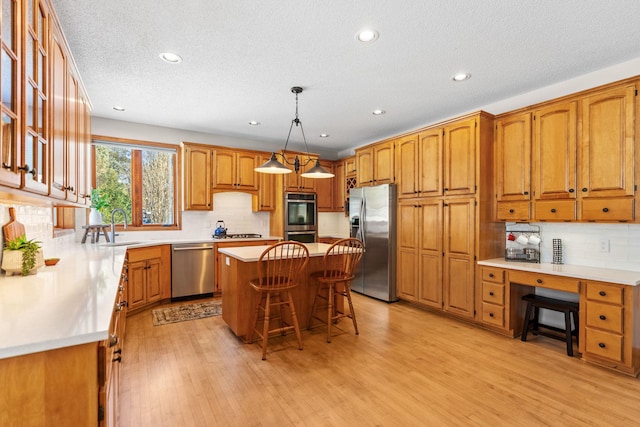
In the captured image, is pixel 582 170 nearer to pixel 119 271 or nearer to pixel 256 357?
pixel 256 357

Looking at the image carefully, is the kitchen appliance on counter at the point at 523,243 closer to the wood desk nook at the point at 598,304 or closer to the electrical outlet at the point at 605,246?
the wood desk nook at the point at 598,304

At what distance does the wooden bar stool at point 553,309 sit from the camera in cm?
285

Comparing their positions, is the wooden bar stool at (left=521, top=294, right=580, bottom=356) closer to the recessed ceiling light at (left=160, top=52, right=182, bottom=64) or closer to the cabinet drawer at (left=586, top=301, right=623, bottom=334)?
the cabinet drawer at (left=586, top=301, right=623, bottom=334)

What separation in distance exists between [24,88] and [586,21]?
3.32 m

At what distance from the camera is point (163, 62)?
280 centimetres

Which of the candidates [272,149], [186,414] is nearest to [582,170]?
[186,414]

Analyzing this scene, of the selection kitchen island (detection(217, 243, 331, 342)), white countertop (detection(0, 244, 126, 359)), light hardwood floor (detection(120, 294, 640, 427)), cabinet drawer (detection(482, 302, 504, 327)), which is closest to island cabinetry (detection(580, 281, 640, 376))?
light hardwood floor (detection(120, 294, 640, 427))

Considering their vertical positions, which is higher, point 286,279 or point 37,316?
point 37,316

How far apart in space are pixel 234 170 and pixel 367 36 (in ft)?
11.0

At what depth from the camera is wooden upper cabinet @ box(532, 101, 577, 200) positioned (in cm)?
296

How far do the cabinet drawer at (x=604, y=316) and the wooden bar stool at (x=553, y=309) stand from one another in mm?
178

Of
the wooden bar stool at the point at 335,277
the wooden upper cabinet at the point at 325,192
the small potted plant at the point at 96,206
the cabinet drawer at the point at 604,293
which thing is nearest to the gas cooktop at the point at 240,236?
the wooden upper cabinet at the point at 325,192

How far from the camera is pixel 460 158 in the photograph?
3.68 metres

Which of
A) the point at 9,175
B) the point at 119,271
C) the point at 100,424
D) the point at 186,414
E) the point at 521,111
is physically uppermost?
the point at 521,111
